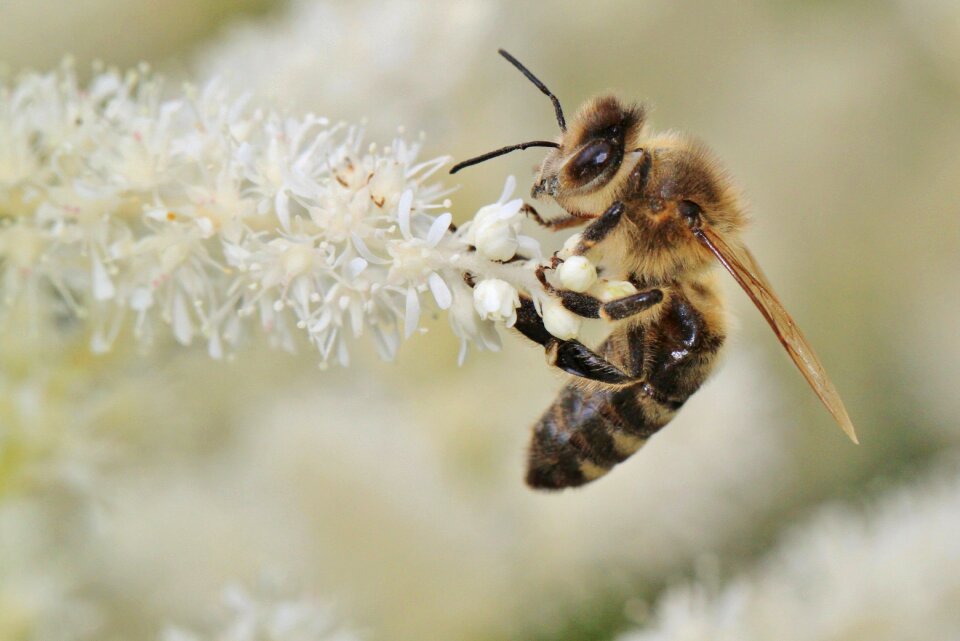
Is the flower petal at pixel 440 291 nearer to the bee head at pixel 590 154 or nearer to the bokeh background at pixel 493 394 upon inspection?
the bee head at pixel 590 154

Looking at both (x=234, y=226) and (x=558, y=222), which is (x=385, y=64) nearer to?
(x=558, y=222)

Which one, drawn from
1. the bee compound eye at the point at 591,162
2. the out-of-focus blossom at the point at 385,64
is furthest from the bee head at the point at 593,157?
the out-of-focus blossom at the point at 385,64

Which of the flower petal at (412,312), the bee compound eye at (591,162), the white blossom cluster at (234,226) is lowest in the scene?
the flower petal at (412,312)

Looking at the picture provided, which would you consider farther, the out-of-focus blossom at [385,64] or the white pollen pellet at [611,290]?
the out-of-focus blossom at [385,64]

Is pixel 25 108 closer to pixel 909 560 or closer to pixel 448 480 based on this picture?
pixel 448 480

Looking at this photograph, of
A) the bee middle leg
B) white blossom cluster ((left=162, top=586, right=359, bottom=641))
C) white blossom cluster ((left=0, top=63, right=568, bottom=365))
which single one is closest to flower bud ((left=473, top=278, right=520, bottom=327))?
white blossom cluster ((left=0, top=63, right=568, bottom=365))

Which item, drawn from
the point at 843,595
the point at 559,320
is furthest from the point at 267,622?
the point at 843,595
